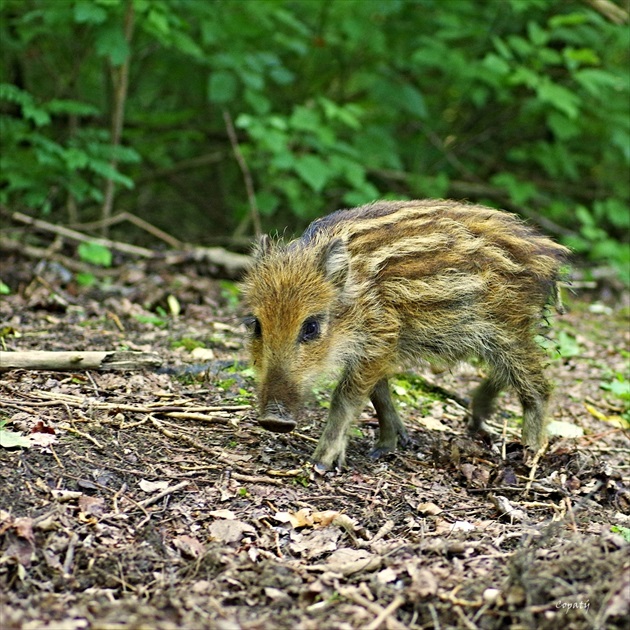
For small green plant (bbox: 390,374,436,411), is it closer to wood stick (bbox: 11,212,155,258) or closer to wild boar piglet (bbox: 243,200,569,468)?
wild boar piglet (bbox: 243,200,569,468)

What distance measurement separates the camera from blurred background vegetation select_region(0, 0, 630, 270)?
7.63 metres

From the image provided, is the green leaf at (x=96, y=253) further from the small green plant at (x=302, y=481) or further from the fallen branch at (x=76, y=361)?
the small green plant at (x=302, y=481)

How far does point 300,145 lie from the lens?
892cm

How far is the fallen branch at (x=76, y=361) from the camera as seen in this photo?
469cm

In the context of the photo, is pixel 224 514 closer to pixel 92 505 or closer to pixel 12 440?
pixel 92 505

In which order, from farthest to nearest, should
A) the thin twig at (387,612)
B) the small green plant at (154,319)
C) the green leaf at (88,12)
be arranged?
the green leaf at (88,12) < the small green plant at (154,319) < the thin twig at (387,612)

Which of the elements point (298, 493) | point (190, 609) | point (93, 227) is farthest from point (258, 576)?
point (93, 227)

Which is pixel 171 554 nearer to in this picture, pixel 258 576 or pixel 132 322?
pixel 258 576

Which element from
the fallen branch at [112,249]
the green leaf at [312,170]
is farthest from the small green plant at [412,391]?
the green leaf at [312,170]

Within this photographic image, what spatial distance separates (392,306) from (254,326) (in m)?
0.79

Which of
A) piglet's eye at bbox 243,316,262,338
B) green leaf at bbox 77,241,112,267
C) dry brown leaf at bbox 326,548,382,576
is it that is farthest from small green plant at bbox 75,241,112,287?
dry brown leaf at bbox 326,548,382,576

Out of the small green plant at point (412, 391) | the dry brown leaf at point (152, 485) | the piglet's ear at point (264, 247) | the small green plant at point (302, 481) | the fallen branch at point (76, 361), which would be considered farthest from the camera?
the small green plant at point (412, 391)

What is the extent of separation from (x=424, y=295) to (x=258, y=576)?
6.95ft

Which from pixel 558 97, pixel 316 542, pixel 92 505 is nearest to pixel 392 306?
pixel 316 542
